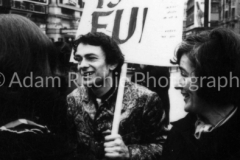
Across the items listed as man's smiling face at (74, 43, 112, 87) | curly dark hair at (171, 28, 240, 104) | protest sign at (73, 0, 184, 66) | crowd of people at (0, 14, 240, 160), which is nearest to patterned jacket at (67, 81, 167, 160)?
crowd of people at (0, 14, 240, 160)

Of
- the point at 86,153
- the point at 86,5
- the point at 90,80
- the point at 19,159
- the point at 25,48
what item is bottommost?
the point at 86,153

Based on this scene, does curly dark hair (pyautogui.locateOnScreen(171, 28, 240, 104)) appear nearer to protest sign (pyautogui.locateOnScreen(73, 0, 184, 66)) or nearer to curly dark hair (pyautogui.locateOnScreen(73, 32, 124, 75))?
protest sign (pyautogui.locateOnScreen(73, 0, 184, 66))

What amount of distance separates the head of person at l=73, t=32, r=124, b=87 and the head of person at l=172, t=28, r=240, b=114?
1.64ft

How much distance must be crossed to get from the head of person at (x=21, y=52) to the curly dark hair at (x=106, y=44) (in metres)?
0.52

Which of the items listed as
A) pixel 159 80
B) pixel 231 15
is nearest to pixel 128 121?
pixel 159 80

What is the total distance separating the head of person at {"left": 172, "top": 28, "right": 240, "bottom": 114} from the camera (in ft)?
5.16

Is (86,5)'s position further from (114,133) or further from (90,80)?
(114,133)

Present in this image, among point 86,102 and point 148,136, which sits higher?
point 86,102

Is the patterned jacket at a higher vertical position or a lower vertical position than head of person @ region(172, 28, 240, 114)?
lower

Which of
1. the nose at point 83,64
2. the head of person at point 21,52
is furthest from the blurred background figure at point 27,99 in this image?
the nose at point 83,64

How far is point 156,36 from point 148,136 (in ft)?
1.80

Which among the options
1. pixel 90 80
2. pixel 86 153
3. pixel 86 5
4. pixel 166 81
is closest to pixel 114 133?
pixel 86 153

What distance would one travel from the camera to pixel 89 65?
1.99 m

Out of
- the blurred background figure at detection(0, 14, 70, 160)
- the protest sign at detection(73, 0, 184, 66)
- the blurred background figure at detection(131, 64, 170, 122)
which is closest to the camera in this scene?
the blurred background figure at detection(0, 14, 70, 160)
